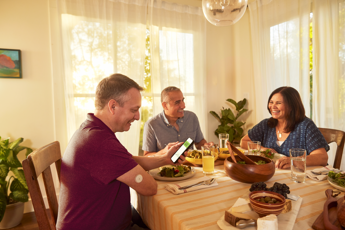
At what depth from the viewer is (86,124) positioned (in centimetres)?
118

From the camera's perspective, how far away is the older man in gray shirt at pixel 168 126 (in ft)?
7.47

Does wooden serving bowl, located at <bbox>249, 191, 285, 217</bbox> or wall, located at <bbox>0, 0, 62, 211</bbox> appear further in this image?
wall, located at <bbox>0, 0, 62, 211</bbox>

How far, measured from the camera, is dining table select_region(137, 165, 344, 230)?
0.90 meters

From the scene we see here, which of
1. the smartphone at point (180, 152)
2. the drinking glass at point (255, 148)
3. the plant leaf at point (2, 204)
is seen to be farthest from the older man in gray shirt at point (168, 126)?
the plant leaf at point (2, 204)

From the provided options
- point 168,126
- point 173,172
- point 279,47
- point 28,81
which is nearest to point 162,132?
point 168,126

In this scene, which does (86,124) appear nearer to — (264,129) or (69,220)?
(69,220)

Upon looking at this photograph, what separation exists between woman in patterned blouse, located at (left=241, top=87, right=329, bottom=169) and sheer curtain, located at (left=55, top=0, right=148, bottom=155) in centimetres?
170

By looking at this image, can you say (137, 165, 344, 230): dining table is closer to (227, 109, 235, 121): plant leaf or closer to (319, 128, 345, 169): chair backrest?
(319, 128, 345, 169): chair backrest

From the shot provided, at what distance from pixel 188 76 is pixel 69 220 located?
2792 mm

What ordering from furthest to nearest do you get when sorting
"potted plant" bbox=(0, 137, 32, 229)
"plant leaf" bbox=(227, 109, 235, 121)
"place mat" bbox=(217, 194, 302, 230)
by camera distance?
"plant leaf" bbox=(227, 109, 235, 121) < "potted plant" bbox=(0, 137, 32, 229) < "place mat" bbox=(217, 194, 302, 230)

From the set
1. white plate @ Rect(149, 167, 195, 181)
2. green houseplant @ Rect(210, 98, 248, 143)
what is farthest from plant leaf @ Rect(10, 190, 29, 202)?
green houseplant @ Rect(210, 98, 248, 143)

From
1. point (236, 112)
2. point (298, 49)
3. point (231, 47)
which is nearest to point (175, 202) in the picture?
point (298, 49)

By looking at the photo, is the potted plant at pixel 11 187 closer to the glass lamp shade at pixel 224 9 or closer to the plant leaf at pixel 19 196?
the plant leaf at pixel 19 196

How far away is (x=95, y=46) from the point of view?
2.97 metres
